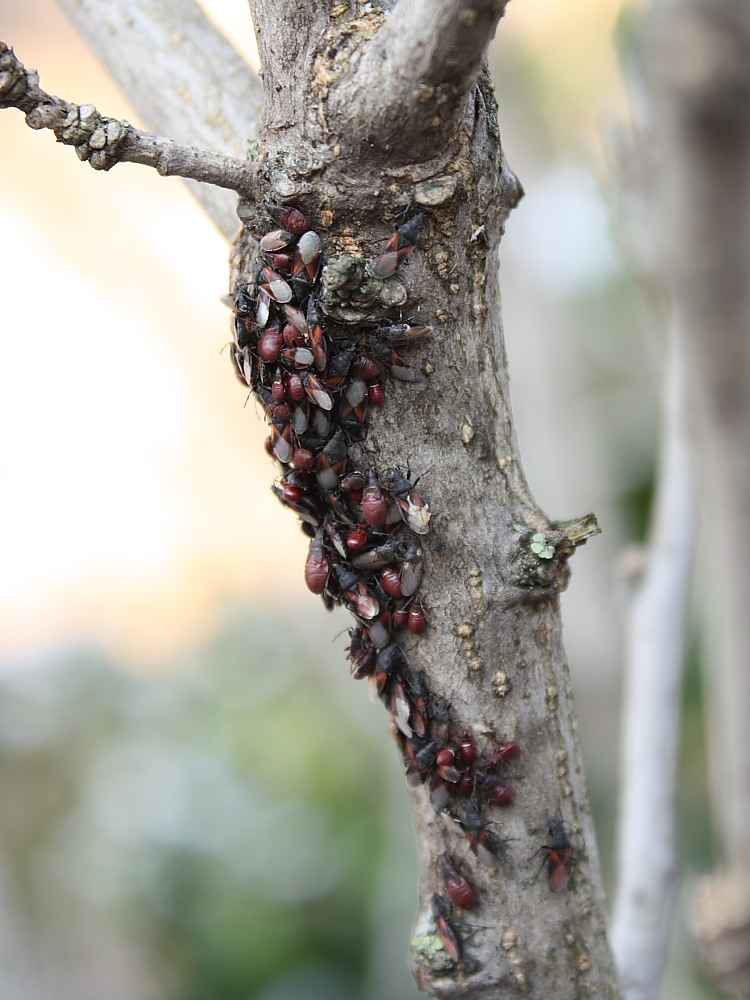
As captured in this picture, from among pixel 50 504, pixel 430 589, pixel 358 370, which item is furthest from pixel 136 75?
pixel 50 504

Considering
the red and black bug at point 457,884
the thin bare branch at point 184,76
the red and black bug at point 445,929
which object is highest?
the thin bare branch at point 184,76

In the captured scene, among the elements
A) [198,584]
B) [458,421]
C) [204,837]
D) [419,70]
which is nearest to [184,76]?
[419,70]

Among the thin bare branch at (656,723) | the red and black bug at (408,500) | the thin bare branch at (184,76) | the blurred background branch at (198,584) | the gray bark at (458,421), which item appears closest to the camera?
the gray bark at (458,421)

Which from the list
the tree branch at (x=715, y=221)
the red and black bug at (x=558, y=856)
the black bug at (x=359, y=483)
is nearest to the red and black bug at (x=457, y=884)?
the black bug at (x=359, y=483)

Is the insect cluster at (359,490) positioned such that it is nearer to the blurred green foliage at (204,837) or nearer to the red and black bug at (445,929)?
the red and black bug at (445,929)

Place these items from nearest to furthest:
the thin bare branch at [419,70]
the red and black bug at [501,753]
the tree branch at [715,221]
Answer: the tree branch at [715,221]
the thin bare branch at [419,70]
the red and black bug at [501,753]

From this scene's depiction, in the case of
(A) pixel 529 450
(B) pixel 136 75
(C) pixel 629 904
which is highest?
(A) pixel 529 450

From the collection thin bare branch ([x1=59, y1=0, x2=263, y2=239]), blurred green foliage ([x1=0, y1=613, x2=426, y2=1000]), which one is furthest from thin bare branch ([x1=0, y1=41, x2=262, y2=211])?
blurred green foliage ([x1=0, y1=613, x2=426, y2=1000])

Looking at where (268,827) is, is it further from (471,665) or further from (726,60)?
(726,60)
